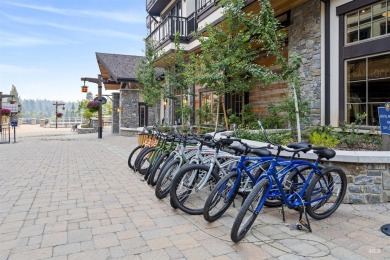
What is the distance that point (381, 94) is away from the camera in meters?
6.00

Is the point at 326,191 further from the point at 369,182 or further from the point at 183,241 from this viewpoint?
the point at 183,241

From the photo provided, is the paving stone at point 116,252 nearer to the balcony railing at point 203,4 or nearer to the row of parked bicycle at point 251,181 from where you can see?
the row of parked bicycle at point 251,181

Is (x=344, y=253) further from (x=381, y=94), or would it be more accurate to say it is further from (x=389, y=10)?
(x=389, y=10)

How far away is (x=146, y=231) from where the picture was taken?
349cm

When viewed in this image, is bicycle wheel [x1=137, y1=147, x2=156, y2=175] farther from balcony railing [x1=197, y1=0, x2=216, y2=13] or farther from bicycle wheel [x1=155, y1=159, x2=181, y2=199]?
balcony railing [x1=197, y1=0, x2=216, y2=13]

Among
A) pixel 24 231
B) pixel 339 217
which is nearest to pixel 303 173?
pixel 339 217

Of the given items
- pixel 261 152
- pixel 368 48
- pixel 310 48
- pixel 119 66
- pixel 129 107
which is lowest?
pixel 261 152

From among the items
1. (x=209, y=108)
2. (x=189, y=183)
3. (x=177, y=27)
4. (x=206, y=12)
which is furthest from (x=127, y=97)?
(x=189, y=183)

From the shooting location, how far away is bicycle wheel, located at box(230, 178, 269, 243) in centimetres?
306

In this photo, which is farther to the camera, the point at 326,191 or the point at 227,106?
the point at 227,106

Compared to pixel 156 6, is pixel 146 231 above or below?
below

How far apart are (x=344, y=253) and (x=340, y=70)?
4.72 m

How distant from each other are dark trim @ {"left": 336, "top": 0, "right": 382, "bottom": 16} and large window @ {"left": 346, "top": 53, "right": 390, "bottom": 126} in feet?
3.45

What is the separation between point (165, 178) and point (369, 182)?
290 centimetres
